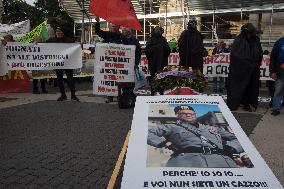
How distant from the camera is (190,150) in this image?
3012 millimetres

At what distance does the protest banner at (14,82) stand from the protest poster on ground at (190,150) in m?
10.5

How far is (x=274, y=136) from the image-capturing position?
23.9ft

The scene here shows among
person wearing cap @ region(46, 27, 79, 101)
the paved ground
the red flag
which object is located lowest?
the paved ground

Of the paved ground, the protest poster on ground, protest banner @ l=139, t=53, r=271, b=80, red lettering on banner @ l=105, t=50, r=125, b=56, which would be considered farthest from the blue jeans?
the protest poster on ground

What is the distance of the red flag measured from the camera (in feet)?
31.5

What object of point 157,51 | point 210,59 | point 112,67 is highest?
point 157,51

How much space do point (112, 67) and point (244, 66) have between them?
3417 mm

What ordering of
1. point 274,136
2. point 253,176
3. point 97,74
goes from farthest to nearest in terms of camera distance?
point 97,74 < point 274,136 < point 253,176

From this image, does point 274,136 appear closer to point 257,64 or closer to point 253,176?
point 257,64

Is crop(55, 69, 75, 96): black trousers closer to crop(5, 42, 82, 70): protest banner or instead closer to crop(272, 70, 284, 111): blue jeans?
crop(5, 42, 82, 70): protest banner

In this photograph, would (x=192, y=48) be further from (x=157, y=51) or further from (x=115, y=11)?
(x=115, y=11)

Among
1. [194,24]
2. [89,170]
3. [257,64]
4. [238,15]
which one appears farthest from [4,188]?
→ [238,15]

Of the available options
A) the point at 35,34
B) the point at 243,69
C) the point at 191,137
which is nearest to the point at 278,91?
the point at 243,69

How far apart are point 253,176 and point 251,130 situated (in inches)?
203
